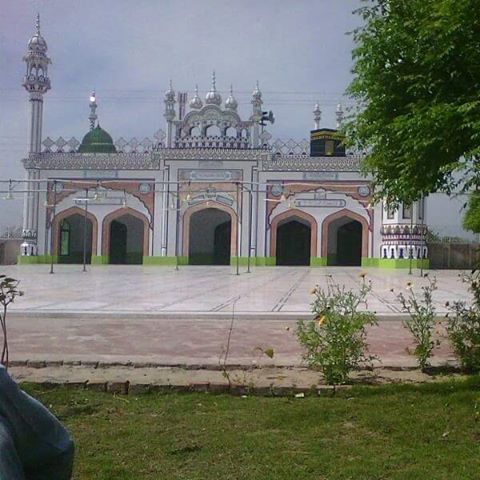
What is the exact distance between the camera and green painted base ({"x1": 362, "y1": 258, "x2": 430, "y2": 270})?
999 inches

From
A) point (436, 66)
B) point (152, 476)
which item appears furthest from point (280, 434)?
point (436, 66)

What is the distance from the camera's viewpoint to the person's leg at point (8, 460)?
3.29ft

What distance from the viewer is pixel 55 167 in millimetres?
28359

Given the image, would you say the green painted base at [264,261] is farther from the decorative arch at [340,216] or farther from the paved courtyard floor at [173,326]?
the paved courtyard floor at [173,326]

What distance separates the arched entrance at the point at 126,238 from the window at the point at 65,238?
1.99 meters

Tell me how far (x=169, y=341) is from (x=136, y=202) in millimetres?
21905

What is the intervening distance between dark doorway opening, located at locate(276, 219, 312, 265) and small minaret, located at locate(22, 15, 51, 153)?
1140cm

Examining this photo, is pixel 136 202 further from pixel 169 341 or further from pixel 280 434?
pixel 280 434

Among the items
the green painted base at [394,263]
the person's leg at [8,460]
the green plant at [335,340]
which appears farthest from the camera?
the green painted base at [394,263]

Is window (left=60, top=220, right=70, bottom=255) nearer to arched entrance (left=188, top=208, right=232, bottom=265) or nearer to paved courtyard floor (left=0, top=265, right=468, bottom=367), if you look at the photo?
arched entrance (left=188, top=208, right=232, bottom=265)

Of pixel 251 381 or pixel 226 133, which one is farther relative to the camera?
pixel 226 133

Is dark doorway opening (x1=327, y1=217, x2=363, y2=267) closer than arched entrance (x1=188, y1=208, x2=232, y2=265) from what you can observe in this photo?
Yes

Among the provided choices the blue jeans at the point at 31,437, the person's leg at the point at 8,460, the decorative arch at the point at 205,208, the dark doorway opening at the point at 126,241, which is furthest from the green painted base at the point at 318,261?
the person's leg at the point at 8,460

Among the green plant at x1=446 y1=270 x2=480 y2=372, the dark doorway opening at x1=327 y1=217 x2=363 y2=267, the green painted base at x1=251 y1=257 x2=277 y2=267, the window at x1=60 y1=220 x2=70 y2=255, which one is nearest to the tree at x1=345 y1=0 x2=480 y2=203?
the green plant at x1=446 y1=270 x2=480 y2=372
